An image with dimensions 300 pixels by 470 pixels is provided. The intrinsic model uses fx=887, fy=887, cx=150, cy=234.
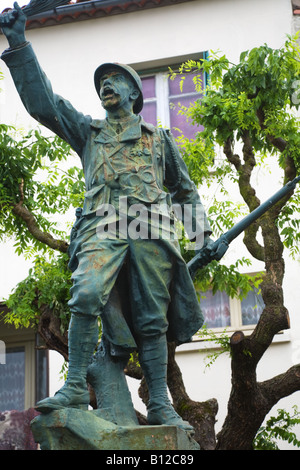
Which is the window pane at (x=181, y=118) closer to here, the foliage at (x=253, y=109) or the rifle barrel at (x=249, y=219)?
the foliage at (x=253, y=109)

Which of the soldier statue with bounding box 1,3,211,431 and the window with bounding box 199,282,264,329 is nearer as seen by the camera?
the soldier statue with bounding box 1,3,211,431

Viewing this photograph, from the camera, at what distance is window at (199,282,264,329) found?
44.3 feet

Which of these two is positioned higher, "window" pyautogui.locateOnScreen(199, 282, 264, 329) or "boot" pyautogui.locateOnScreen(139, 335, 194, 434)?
"window" pyautogui.locateOnScreen(199, 282, 264, 329)

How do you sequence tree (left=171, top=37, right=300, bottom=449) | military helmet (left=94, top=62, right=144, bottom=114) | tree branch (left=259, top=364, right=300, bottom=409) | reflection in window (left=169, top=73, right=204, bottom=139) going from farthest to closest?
reflection in window (left=169, top=73, right=204, bottom=139)
tree branch (left=259, top=364, right=300, bottom=409)
tree (left=171, top=37, right=300, bottom=449)
military helmet (left=94, top=62, right=144, bottom=114)

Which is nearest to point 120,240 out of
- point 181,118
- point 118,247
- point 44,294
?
point 118,247

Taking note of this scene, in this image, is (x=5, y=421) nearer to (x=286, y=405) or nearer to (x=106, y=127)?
(x=286, y=405)

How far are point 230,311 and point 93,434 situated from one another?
8760 mm

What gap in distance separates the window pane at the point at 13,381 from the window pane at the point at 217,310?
12.0 feet

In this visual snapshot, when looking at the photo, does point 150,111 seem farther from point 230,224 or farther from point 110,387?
point 110,387

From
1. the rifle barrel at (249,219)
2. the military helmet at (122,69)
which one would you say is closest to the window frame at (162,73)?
the rifle barrel at (249,219)

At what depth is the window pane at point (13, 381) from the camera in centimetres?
1509

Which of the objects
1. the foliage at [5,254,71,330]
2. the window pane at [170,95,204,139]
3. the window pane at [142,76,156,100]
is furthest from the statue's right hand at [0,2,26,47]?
the window pane at [142,76,156,100]

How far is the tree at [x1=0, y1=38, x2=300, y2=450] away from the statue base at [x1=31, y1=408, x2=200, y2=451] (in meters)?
3.93

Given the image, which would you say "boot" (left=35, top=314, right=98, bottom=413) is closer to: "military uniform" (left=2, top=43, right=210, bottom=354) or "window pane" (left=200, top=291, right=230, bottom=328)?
"military uniform" (left=2, top=43, right=210, bottom=354)
